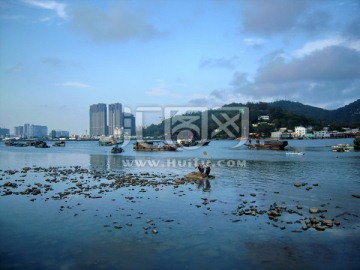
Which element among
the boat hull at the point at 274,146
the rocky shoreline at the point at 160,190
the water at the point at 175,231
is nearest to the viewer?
the water at the point at 175,231

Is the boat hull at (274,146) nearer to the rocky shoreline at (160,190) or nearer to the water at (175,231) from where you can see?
the rocky shoreline at (160,190)

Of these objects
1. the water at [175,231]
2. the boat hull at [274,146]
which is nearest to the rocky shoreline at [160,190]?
the water at [175,231]

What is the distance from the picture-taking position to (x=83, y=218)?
19969mm

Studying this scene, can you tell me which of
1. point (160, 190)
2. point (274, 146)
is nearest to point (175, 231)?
point (160, 190)

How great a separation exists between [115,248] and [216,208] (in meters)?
10.0

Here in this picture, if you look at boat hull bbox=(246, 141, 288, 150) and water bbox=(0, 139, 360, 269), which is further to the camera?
boat hull bbox=(246, 141, 288, 150)

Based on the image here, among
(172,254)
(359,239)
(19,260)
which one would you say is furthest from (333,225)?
(19,260)

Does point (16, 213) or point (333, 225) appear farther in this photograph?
point (16, 213)

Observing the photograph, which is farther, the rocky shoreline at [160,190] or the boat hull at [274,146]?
the boat hull at [274,146]

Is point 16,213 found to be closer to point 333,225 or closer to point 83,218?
point 83,218

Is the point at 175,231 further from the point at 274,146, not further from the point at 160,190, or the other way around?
the point at 274,146

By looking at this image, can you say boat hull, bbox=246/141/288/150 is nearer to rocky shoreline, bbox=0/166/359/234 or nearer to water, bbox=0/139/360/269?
rocky shoreline, bbox=0/166/359/234

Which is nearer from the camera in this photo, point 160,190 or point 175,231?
point 175,231

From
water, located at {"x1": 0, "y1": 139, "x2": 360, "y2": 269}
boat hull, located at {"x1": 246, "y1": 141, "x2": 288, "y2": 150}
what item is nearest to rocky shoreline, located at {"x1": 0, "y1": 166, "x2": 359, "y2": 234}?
water, located at {"x1": 0, "y1": 139, "x2": 360, "y2": 269}
